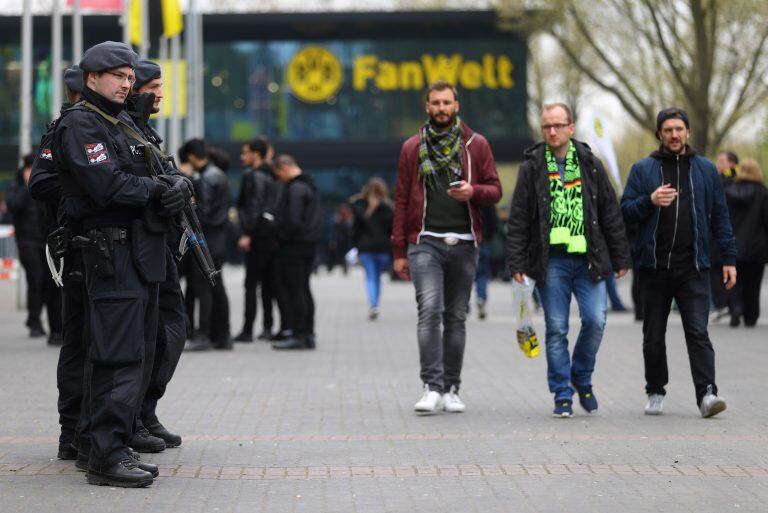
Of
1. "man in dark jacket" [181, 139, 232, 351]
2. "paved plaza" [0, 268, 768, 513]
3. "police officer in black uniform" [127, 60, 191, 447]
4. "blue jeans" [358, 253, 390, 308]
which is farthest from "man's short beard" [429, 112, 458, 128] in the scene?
"blue jeans" [358, 253, 390, 308]

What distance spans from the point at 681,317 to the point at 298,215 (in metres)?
5.86

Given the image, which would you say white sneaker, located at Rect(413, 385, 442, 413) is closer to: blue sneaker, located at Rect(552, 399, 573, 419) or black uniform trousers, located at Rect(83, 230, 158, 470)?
blue sneaker, located at Rect(552, 399, 573, 419)

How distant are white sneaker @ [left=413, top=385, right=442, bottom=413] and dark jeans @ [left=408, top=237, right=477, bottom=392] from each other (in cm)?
5

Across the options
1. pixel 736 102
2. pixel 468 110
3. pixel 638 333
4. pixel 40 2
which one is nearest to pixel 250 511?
pixel 638 333

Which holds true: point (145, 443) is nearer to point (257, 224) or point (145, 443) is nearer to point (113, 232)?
point (113, 232)

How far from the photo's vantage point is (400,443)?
809 centimetres

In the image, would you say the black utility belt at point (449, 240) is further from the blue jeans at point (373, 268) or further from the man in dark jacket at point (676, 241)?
the blue jeans at point (373, 268)

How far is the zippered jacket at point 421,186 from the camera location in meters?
9.34

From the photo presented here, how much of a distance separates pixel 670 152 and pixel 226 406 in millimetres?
3140

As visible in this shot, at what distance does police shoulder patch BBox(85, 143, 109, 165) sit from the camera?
6.59 m

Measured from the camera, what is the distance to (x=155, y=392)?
25.8ft

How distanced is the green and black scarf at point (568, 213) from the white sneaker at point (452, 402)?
1142 mm

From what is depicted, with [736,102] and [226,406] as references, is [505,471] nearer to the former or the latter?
[226,406]

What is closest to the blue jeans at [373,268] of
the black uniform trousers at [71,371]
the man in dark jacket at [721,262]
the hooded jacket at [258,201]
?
the man in dark jacket at [721,262]
